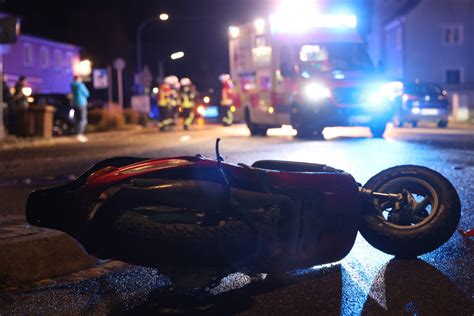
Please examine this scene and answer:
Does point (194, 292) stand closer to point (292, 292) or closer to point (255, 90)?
point (292, 292)

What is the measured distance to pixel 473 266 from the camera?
554 cm

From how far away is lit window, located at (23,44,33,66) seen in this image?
57.9 meters

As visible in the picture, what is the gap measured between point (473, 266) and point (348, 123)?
1326 cm

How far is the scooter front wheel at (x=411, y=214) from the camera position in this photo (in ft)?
18.1

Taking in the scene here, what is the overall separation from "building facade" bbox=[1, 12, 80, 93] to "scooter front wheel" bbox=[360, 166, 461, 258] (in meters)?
50.1

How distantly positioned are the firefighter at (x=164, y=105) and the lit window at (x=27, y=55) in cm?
3187

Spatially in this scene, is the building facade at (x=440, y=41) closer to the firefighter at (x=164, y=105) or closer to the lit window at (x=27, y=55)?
the firefighter at (x=164, y=105)

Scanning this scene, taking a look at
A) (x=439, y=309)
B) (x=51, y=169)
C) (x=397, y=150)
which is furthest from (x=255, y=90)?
(x=439, y=309)

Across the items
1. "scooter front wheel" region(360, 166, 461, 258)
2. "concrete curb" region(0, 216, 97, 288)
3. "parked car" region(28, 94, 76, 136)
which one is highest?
"parked car" region(28, 94, 76, 136)

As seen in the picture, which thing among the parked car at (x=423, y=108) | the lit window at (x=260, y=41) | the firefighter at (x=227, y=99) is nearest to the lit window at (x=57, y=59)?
the firefighter at (x=227, y=99)

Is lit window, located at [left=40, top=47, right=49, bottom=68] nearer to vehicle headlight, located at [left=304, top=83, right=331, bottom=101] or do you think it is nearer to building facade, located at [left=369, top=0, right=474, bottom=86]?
building facade, located at [left=369, top=0, right=474, bottom=86]

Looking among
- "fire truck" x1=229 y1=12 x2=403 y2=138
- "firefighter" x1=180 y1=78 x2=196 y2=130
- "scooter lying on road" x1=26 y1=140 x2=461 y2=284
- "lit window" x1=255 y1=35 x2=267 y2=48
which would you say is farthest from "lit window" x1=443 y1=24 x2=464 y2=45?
"scooter lying on road" x1=26 y1=140 x2=461 y2=284

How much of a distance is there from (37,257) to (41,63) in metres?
57.4

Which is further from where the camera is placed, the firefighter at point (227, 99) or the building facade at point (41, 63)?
the building facade at point (41, 63)
